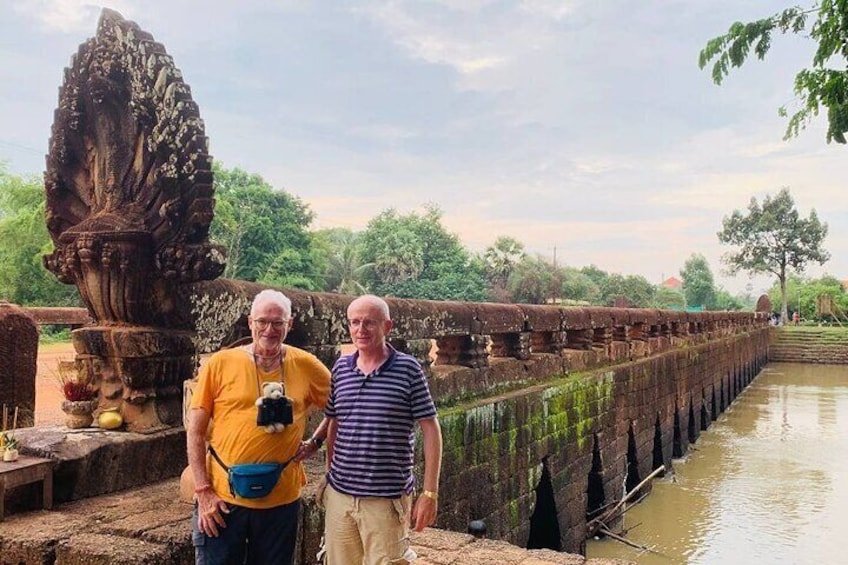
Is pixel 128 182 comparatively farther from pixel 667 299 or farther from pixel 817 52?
pixel 667 299

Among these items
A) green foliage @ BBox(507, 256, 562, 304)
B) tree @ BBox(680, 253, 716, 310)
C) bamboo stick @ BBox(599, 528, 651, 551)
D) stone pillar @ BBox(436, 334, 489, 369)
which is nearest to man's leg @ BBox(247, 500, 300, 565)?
stone pillar @ BBox(436, 334, 489, 369)

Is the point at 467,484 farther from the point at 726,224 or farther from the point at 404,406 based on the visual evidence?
the point at 726,224

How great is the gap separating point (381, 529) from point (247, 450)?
539 millimetres

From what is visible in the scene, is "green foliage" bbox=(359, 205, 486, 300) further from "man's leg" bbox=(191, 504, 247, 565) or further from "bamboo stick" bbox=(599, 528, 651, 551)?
"man's leg" bbox=(191, 504, 247, 565)

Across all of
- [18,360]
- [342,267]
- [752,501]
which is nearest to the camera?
[18,360]

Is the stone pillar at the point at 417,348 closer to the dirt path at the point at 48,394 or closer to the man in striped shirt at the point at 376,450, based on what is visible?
the dirt path at the point at 48,394

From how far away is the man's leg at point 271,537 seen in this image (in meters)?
2.51

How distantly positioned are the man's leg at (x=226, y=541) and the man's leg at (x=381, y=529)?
414mm

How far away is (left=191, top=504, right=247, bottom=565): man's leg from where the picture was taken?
8.14 ft

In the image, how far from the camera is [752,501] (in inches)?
417

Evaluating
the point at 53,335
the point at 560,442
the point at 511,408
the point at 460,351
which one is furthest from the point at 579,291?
the point at 460,351

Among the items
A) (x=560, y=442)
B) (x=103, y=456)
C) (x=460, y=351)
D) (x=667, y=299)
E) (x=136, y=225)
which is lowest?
(x=560, y=442)

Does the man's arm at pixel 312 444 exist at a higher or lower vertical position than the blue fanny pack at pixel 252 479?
higher

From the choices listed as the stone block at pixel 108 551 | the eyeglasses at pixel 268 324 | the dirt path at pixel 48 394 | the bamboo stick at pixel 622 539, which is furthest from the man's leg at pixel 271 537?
the bamboo stick at pixel 622 539
